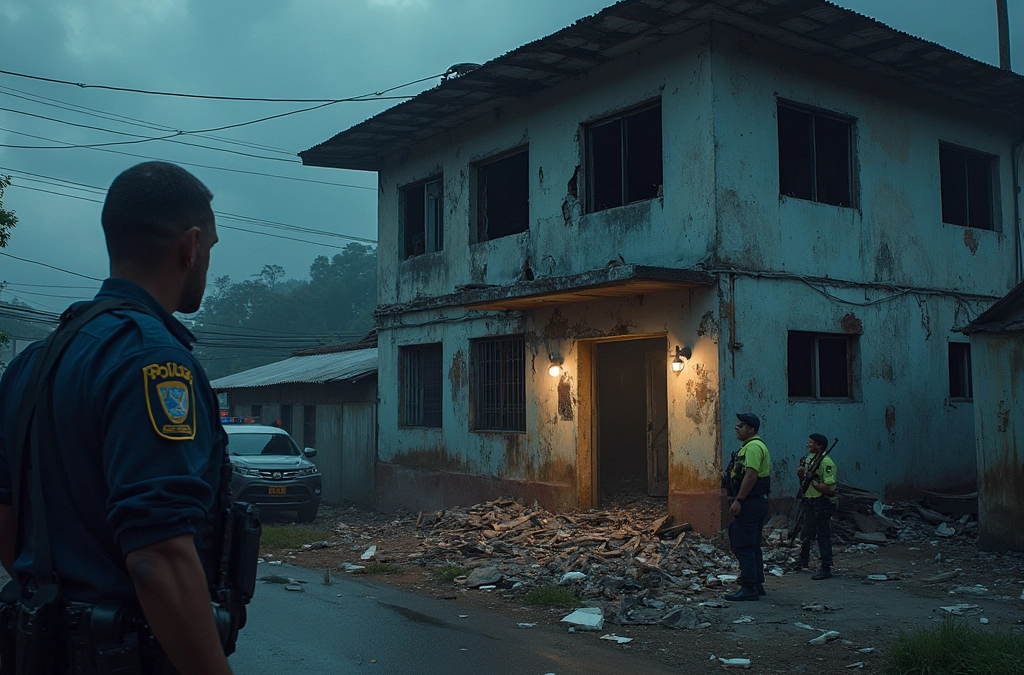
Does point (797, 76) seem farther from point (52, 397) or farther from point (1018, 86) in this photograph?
point (52, 397)

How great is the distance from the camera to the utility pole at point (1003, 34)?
20000mm

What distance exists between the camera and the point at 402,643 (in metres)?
7.24

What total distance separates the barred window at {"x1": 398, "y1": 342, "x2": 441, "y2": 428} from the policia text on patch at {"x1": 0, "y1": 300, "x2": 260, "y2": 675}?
14.9m

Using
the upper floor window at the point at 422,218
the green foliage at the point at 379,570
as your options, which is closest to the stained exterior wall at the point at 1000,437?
the green foliage at the point at 379,570

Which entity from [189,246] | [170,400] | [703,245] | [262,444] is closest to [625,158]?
[703,245]

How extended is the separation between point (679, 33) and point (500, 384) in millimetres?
6251

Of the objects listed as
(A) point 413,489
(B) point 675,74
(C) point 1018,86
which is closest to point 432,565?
(A) point 413,489

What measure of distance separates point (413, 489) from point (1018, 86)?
1207 centimetres

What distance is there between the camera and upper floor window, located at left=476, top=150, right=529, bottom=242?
16.0m

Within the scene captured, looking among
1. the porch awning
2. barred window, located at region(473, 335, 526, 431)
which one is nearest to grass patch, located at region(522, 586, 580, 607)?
the porch awning

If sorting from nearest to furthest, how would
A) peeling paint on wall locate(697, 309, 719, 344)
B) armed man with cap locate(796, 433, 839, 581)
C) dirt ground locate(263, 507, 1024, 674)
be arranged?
dirt ground locate(263, 507, 1024, 674)
armed man with cap locate(796, 433, 839, 581)
peeling paint on wall locate(697, 309, 719, 344)

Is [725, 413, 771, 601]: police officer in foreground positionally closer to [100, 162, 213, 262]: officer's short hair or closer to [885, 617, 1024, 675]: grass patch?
[885, 617, 1024, 675]: grass patch

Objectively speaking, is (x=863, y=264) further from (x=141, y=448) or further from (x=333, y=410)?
(x=141, y=448)

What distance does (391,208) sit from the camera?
18391 mm
